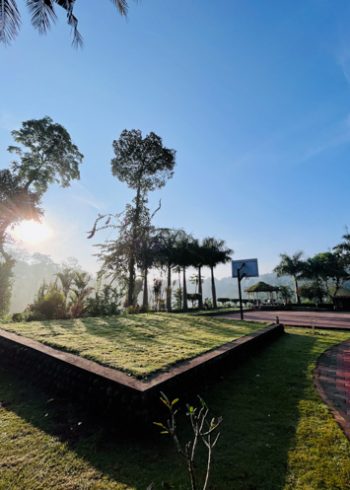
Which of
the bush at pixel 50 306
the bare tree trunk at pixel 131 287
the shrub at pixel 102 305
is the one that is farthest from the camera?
the bare tree trunk at pixel 131 287

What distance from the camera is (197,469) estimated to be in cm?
194

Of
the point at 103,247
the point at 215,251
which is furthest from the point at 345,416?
the point at 215,251

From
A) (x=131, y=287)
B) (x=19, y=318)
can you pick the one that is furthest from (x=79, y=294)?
(x=131, y=287)

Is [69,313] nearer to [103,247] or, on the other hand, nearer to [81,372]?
[81,372]

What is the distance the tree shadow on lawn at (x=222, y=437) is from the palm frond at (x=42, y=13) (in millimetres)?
6235

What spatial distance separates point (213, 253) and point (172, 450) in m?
23.6

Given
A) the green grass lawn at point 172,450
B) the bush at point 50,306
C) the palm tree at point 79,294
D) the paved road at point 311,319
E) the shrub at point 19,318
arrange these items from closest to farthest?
the green grass lawn at point 172,450, the shrub at point 19,318, the bush at point 50,306, the palm tree at point 79,294, the paved road at point 311,319

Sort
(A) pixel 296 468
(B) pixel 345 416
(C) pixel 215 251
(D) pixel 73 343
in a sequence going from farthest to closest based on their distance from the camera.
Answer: (C) pixel 215 251
(D) pixel 73 343
(B) pixel 345 416
(A) pixel 296 468

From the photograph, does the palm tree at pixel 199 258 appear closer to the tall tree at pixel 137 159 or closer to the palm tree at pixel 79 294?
the tall tree at pixel 137 159

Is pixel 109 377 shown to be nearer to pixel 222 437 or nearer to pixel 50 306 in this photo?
pixel 222 437

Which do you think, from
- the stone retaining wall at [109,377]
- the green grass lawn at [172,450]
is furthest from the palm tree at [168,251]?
the green grass lawn at [172,450]

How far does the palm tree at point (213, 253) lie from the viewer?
25109 millimetres

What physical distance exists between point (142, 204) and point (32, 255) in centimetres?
8454

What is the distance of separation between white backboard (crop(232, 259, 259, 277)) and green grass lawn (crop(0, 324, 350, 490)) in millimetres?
7563
